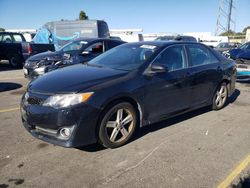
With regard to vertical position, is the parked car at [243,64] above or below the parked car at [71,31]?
below

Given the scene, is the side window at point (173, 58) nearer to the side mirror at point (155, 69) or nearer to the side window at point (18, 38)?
the side mirror at point (155, 69)

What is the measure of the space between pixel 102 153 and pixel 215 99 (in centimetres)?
330

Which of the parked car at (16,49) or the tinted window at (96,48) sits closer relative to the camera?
the tinted window at (96,48)

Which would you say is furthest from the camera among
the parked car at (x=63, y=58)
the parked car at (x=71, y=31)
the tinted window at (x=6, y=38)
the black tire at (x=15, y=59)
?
the parked car at (x=71, y=31)

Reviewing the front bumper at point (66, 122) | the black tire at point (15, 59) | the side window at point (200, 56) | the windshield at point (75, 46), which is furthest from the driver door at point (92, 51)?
the black tire at point (15, 59)

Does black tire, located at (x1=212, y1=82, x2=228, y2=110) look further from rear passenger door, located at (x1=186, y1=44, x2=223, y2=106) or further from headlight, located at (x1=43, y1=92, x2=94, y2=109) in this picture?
headlight, located at (x1=43, y1=92, x2=94, y2=109)

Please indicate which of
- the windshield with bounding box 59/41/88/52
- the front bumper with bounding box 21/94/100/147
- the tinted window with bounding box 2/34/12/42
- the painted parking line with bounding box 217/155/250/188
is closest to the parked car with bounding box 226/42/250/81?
the windshield with bounding box 59/41/88/52

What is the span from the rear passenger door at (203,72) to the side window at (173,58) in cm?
21

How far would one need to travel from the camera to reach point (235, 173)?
12.3ft

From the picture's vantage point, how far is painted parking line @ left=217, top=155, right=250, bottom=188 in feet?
11.4

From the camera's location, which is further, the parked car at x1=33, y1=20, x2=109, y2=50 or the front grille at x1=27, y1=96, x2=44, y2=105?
the parked car at x1=33, y1=20, x2=109, y2=50

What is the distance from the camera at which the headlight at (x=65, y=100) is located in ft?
13.1

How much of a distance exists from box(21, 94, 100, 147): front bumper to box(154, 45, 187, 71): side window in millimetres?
1636

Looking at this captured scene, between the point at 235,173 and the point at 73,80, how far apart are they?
247 centimetres
